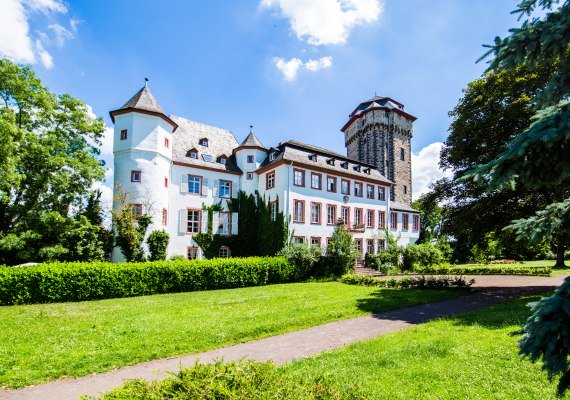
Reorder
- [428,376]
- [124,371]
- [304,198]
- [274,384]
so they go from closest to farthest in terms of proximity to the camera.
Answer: [274,384]
[428,376]
[124,371]
[304,198]

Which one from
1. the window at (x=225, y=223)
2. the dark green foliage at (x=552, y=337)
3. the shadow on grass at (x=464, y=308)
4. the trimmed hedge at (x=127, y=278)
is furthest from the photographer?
the window at (x=225, y=223)

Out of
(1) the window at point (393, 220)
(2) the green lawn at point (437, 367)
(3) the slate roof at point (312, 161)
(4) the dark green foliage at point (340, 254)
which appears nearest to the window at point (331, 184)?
(3) the slate roof at point (312, 161)

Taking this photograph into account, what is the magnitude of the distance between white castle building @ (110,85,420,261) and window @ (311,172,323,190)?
0.09 metres

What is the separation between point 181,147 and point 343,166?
16174 millimetres

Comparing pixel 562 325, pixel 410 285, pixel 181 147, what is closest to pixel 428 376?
pixel 562 325

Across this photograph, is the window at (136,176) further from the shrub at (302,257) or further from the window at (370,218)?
the window at (370,218)

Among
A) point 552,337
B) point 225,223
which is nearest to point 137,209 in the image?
point 225,223

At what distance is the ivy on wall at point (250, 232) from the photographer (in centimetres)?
2803

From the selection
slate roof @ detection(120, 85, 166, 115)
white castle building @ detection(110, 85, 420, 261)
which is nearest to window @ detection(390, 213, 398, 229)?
white castle building @ detection(110, 85, 420, 261)

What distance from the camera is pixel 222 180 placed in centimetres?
3030

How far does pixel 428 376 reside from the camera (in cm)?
534

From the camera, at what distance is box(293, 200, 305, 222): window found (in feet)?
94.0

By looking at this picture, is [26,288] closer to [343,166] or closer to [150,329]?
[150,329]

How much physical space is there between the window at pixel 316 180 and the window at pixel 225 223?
8289 mm
